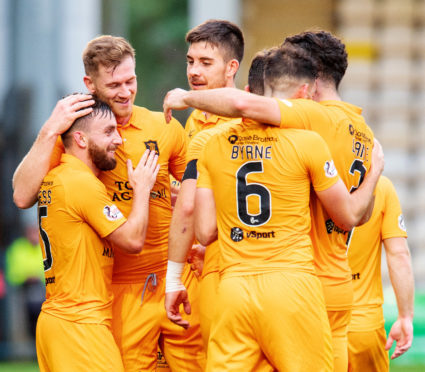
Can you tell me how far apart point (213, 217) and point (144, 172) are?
755 millimetres

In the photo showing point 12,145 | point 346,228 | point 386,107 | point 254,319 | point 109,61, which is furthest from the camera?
point 386,107

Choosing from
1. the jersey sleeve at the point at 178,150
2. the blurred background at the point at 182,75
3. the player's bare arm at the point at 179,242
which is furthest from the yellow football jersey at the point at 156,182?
the blurred background at the point at 182,75

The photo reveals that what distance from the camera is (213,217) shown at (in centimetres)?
513

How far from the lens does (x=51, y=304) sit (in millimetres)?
5469

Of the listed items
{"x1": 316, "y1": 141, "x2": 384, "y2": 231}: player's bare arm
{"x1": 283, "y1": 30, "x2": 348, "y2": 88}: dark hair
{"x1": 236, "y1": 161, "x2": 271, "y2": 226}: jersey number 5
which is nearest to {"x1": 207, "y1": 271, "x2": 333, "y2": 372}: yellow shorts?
{"x1": 236, "y1": 161, "x2": 271, "y2": 226}: jersey number 5

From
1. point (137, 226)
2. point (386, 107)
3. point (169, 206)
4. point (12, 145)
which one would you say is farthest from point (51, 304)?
point (386, 107)

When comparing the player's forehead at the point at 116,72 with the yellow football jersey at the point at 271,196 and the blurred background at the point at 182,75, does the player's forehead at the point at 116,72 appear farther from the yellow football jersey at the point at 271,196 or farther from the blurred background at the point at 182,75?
the blurred background at the point at 182,75

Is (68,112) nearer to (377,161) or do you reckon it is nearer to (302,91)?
(302,91)

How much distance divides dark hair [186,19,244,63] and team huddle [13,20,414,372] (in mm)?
10

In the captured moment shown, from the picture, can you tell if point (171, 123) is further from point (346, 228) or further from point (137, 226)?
point (346, 228)

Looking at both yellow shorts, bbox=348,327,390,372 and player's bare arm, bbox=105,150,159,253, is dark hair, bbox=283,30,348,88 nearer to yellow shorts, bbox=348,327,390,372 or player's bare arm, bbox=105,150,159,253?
player's bare arm, bbox=105,150,159,253

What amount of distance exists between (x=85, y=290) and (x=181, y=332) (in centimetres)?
84

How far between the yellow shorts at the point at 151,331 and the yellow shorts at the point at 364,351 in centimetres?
131

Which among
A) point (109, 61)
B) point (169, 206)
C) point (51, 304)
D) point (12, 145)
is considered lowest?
point (12, 145)
